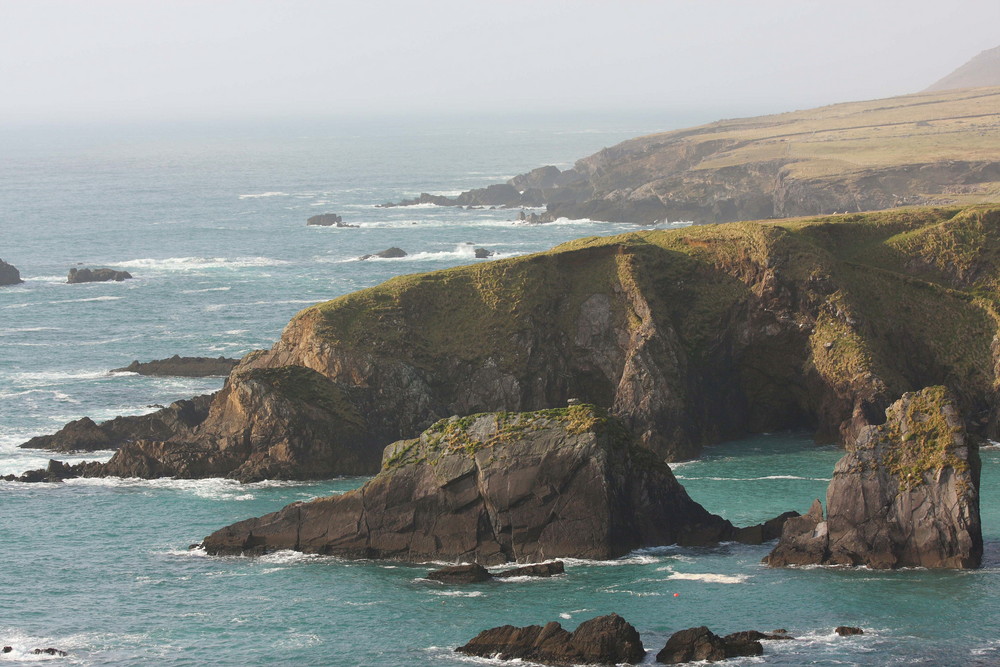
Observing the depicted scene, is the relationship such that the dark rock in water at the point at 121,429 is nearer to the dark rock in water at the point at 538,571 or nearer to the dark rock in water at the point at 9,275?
the dark rock in water at the point at 538,571

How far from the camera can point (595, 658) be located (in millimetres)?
49719

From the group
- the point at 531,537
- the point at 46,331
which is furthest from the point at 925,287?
the point at 46,331

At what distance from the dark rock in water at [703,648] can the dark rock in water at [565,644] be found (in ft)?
3.52

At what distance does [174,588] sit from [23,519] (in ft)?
54.1

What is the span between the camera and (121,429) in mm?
88938

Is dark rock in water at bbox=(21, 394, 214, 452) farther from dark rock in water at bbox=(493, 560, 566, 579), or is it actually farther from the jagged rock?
the jagged rock

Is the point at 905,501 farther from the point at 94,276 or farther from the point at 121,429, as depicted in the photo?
the point at 94,276

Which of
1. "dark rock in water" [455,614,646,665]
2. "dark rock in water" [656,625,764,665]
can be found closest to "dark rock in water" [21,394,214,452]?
"dark rock in water" [455,614,646,665]

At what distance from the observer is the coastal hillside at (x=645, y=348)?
82.2 m

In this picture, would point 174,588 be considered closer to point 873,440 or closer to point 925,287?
point 873,440

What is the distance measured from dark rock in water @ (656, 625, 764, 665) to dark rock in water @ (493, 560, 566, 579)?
Answer: 10.1m

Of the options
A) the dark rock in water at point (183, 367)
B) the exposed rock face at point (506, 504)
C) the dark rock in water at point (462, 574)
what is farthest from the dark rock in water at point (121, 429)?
the dark rock in water at point (462, 574)

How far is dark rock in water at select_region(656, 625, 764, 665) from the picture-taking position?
49.7 meters

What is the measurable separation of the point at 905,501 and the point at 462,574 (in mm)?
19175
